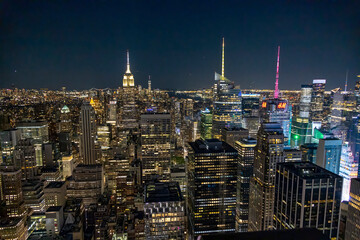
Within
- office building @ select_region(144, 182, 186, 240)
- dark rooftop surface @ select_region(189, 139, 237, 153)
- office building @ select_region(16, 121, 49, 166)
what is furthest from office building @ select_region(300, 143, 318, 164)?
office building @ select_region(16, 121, 49, 166)

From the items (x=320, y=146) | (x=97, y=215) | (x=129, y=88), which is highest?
(x=129, y=88)

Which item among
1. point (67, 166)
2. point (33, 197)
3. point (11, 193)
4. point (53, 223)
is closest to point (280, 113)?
point (67, 166)

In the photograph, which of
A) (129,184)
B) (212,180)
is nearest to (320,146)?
(212,180)

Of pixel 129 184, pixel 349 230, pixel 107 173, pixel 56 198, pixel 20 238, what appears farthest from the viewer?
pixel 107 173

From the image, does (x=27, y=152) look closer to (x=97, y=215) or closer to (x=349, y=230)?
(x=97, y=215)

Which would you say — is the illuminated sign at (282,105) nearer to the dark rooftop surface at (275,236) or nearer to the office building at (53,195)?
the office building at (53,195)

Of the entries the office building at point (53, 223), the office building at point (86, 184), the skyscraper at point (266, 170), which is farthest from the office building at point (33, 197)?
the skyscraper at point (266, 170)
